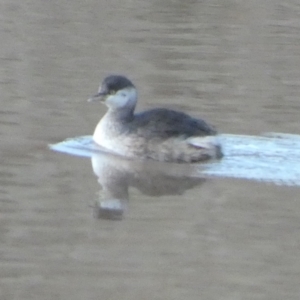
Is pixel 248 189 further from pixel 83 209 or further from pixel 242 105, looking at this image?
pixel 242 105

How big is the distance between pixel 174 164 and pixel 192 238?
7.09 feet

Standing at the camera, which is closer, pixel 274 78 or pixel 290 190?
pixel 290 190

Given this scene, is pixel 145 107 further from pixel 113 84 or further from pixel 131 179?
pixel 131 179

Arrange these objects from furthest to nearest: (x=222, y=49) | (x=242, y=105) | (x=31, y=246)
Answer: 1. (x=222, y=49)
2. (x=242, y=105)
3. (x=31, y=246)

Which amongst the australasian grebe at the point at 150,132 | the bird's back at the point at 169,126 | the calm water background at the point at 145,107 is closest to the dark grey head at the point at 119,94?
the australasian grebe at the point at 150,132

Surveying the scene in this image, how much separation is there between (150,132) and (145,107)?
1.74 m

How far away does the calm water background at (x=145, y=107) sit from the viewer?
6730 millimetres

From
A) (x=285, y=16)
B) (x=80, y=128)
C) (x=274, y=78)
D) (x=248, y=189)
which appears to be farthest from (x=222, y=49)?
(x=248, y=189)

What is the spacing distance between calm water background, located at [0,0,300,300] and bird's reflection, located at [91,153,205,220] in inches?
3.9

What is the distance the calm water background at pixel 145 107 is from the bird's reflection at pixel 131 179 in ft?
0.33

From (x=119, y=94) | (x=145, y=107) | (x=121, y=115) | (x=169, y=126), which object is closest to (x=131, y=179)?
(x=169, y=126)

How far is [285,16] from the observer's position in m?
16.5

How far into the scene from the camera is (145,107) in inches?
447

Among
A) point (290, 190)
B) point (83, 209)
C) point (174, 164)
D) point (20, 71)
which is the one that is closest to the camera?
point (83, 209)
